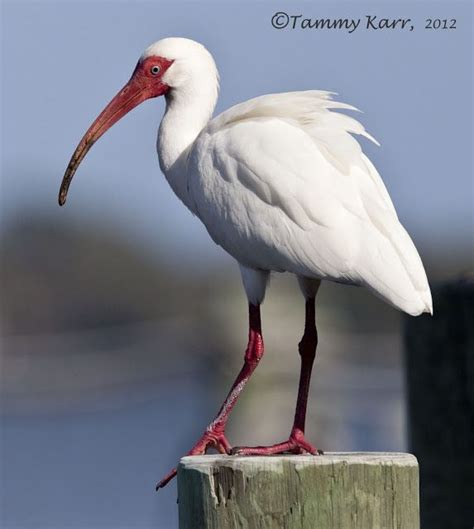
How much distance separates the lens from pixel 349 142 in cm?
1051

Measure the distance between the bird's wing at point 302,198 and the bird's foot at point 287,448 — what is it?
2.85 feet

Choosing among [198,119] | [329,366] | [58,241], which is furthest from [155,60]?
[58,241]

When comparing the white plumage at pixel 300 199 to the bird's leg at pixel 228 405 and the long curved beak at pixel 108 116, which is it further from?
the long curved beak at pixel 108 116

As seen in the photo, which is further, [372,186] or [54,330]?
[54,330]

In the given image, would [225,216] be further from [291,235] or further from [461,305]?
[461,305]

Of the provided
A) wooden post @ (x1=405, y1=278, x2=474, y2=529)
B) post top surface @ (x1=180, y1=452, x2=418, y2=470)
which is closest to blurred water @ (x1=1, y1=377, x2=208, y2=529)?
wooden post @ (x1=405, y1=278, x2=474, y2=529)

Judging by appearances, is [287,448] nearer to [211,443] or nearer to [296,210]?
[211,443]

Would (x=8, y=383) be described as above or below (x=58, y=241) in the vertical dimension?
below

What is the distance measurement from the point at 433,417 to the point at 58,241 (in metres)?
79.3

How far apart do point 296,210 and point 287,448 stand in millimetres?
1283

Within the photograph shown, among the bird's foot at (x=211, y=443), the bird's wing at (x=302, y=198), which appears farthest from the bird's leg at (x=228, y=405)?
the bird's wing at (x=302, y=198)

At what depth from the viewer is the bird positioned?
33.2 ft

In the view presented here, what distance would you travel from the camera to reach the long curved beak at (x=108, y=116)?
11.9m

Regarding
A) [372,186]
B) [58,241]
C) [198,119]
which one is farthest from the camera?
[58,241]
